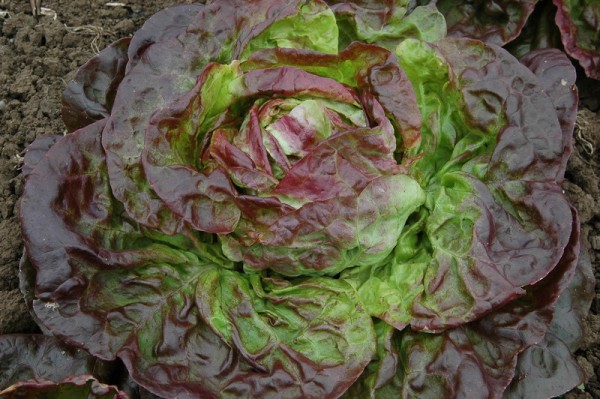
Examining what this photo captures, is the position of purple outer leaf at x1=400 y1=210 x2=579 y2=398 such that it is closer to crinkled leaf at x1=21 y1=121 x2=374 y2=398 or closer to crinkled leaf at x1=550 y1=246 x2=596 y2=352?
crinkled leaf at x1=21 y1=121 x2=374 y2=398

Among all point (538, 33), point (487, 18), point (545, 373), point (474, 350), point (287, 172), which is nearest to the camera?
point (287, 172)

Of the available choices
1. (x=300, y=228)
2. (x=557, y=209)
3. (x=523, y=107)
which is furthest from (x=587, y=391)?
(x=300, y=228)

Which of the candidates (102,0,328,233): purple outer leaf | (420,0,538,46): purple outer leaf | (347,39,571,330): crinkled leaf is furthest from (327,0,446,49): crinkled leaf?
(420,0,538,46): purple outer leaf

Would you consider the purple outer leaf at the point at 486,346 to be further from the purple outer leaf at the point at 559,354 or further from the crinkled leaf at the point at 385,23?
the crinkled leaf at the point at 385,23

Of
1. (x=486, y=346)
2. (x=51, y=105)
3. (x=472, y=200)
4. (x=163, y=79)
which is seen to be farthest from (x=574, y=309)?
(x=51, y=105)

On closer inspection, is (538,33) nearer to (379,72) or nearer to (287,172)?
(379,72)

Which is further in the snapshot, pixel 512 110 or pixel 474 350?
pixel 512 110

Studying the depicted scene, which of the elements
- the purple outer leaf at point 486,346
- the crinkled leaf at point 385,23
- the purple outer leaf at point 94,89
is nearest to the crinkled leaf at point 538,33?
the crinkled leaf at point 385,23
